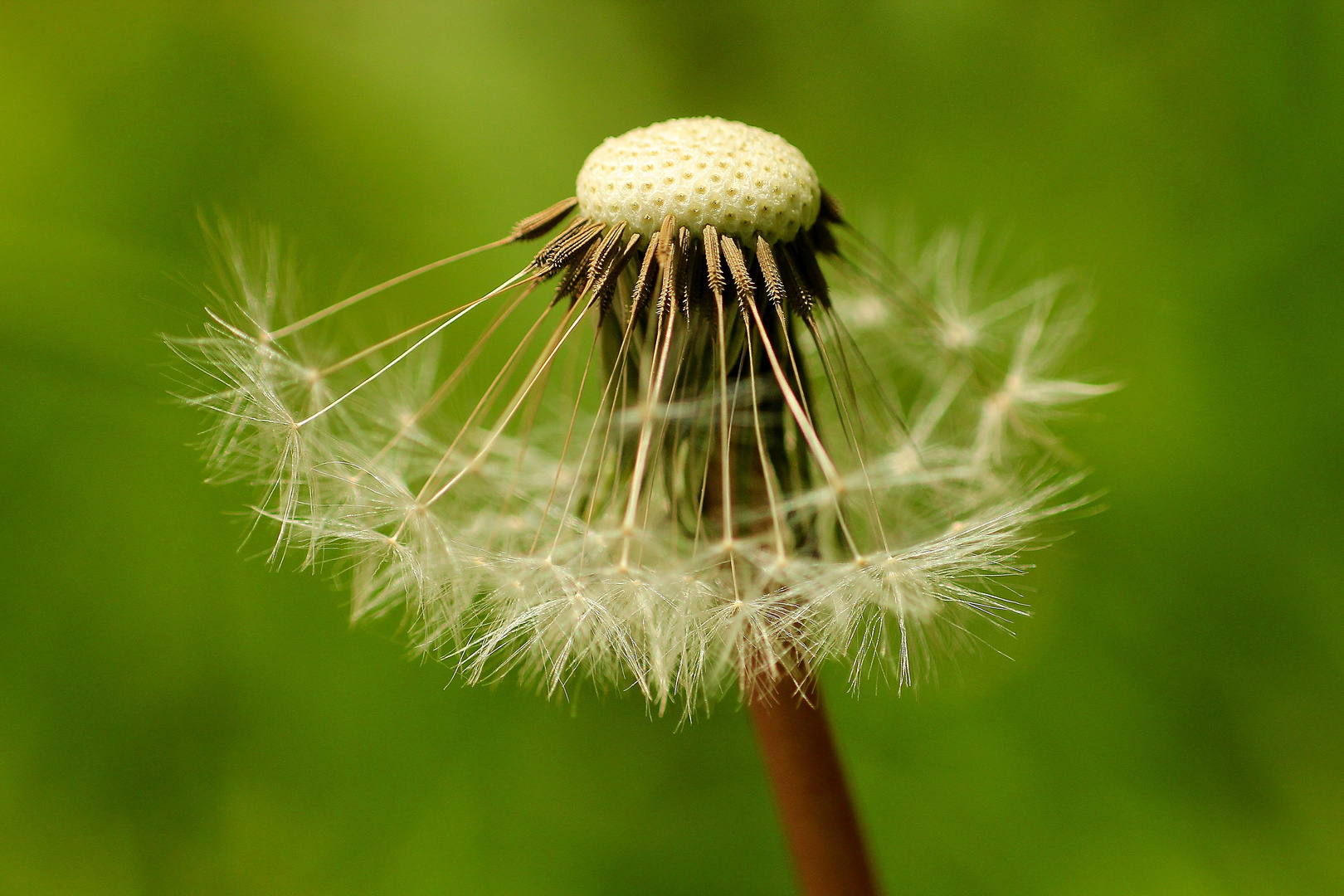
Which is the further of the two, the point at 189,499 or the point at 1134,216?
the point at 1134,216

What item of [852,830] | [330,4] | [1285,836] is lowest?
[852,830]

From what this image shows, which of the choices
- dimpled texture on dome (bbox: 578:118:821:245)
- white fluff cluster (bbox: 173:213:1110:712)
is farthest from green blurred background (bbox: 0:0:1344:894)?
dimpled texture on dome (bbox: 578:118:821:245)

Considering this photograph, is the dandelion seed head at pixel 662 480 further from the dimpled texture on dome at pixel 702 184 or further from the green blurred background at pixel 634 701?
the green blurred background at pixel 634 701

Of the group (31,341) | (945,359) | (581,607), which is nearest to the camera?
(581,607)

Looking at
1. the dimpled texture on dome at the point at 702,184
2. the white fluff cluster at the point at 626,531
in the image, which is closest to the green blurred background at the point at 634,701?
the white fluff cluster at the point at 626,531

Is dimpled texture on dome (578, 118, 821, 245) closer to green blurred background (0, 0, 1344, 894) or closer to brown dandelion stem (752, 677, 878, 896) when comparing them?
brown dandelion stem (752, 677, 878, 896)

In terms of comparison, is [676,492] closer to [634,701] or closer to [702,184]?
[702,184]

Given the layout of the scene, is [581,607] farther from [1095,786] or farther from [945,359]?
[1095,786]

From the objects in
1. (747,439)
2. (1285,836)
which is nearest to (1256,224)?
(1285,836)
